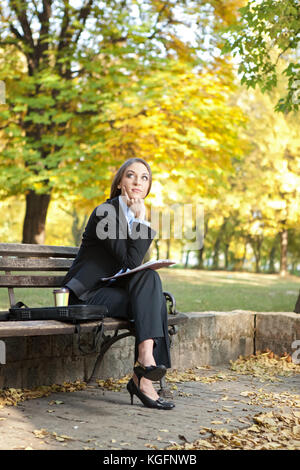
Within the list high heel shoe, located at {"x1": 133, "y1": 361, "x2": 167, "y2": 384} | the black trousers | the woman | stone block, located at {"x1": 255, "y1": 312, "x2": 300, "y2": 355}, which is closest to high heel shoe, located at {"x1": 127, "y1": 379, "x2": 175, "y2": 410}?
the woman

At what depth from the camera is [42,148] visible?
14.4 metres

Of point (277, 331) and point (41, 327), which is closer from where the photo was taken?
point (41, 327)

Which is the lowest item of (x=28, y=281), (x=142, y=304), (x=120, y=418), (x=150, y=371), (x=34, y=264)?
(x=120, y=418)

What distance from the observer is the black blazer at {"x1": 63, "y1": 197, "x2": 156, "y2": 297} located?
461cm

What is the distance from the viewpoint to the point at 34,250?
17.0ft

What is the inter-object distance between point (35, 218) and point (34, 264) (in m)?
10.3

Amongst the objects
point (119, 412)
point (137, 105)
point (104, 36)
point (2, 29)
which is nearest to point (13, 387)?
point (119, 412)

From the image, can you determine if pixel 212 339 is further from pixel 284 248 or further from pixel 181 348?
pixel 284 248

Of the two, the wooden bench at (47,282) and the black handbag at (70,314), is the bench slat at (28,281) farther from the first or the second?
the black handbag at (70,314)

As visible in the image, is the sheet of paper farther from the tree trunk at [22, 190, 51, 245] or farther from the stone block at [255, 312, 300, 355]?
the tree trunk at [22, 190, 51, 245]

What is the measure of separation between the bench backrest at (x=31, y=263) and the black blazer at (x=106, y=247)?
0.35 meters

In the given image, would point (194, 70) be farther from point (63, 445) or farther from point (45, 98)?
point (63, 445)

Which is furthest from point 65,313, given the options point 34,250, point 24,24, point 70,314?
point 24,24

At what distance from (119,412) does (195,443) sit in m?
0.90
